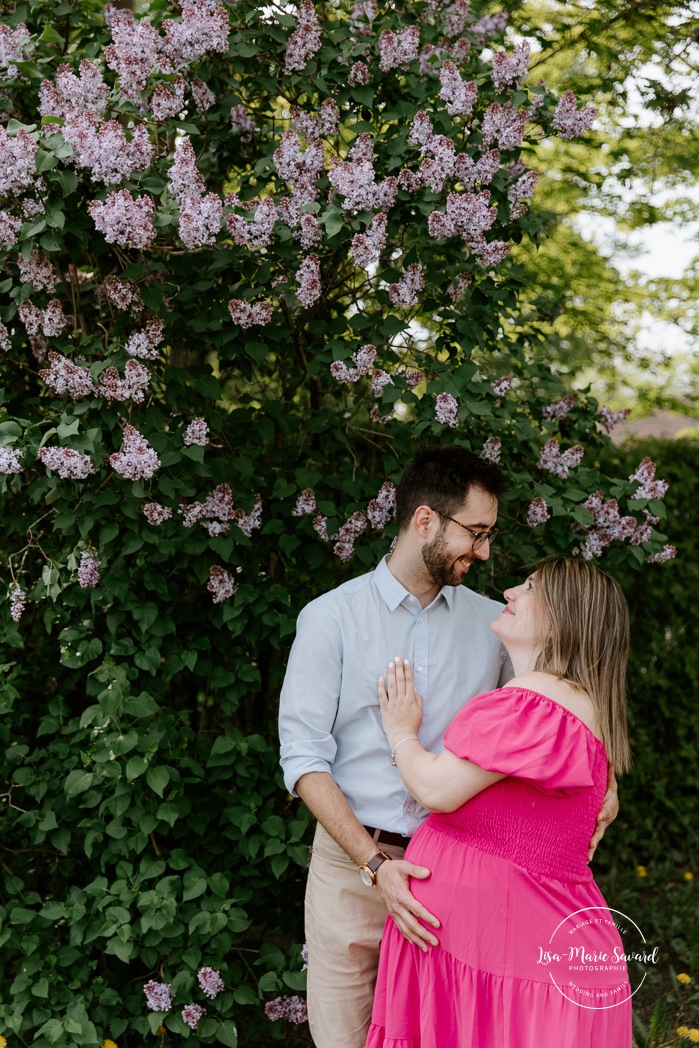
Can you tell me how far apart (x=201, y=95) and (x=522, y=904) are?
7.73ft

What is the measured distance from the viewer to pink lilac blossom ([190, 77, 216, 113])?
276cm

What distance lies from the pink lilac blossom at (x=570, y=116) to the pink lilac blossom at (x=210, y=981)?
2.67m

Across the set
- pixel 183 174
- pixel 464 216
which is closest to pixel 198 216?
pixel 183 174

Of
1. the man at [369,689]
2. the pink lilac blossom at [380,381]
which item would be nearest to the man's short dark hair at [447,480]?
the man at [369,689]

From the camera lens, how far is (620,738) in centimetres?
200

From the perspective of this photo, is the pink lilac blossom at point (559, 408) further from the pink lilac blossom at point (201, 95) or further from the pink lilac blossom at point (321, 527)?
the pink lilac blossom at point (201, 95)

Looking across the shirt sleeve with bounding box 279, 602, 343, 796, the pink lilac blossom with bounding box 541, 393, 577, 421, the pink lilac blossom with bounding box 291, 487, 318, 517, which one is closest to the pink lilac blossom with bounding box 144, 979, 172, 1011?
the shirt sleeve with bounding box 279, 602, 343, 796

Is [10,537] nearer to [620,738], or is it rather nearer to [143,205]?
[143,205]

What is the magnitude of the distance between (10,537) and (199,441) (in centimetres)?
101

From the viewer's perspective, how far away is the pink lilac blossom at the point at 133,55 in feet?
8.23

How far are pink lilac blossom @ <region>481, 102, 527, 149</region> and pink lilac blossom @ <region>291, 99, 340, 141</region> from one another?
436 mm

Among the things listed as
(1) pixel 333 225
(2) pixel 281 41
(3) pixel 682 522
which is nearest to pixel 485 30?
(2) pixel 281 41

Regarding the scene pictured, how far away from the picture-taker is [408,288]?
105 inches

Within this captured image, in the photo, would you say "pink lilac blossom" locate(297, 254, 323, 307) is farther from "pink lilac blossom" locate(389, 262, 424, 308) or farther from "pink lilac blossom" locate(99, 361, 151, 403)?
"pink lilac blossom" locate(99, 361, 151, 403)
